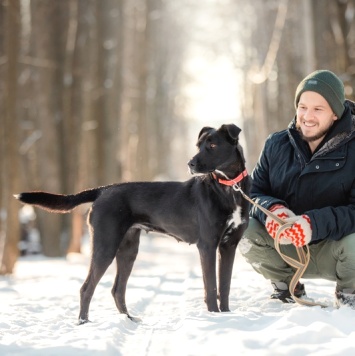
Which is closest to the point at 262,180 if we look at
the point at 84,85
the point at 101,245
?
the point at 101,245

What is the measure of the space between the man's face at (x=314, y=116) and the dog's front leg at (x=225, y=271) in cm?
117

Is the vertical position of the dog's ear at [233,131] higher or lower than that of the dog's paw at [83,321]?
higher

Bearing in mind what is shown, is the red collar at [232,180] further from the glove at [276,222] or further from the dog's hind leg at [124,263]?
the dog's hind leg at [124,263]

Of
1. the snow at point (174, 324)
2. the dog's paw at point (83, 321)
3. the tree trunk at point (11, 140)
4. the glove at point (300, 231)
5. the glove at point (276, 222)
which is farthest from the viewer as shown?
the tree trunk at point (11, 140)

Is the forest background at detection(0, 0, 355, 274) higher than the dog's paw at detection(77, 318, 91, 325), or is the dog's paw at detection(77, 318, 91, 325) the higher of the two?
the forest background at detection(0, 0, 355, 274)

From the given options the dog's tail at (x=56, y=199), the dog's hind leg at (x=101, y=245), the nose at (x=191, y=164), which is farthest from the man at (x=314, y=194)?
the dog's tail at (x=56, y=199)

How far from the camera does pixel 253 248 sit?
17.0 feet

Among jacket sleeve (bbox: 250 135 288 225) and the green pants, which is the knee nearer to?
the green pants

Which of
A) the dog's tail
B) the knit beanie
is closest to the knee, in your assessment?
the knit beanie

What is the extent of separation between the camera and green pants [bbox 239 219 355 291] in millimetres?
4648

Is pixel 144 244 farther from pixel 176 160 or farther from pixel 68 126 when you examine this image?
pixel 176 160

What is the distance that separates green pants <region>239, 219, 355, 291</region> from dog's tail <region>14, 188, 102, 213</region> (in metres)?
1.46

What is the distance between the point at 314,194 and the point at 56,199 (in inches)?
87.7

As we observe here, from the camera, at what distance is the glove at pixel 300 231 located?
4430 mm
